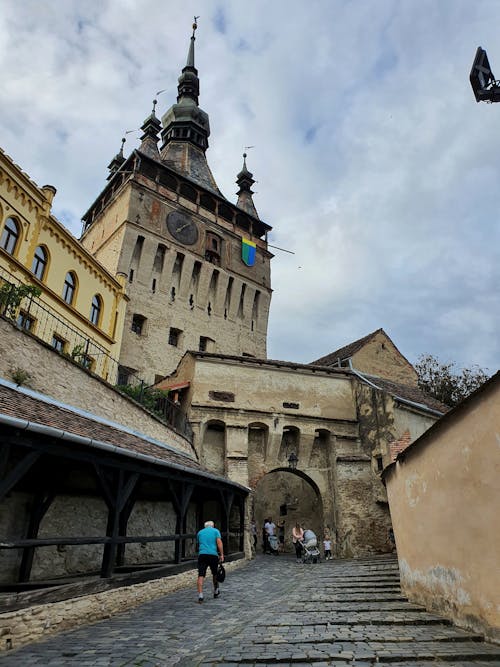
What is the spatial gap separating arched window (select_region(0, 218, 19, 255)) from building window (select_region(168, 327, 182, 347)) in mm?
15002

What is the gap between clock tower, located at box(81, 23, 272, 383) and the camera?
29419 millimetres

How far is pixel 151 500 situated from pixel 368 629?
7.22m

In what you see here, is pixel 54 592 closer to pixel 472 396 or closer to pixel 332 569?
pixel 472 396

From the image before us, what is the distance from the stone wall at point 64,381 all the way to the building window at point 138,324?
51.4 ft

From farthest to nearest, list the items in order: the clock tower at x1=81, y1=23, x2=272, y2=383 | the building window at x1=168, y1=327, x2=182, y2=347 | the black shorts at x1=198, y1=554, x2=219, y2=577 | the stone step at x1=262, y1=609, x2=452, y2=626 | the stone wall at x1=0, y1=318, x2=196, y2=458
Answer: the building window at x1=168, y1=327, x2=182, y2=347
the clock tower at x1=81, y1=23, x2=272, y2=383
the stone wall at x1=0, y1=318, x2=196, y2=458
the black shorts at x1=198, y1=554, x2=219, y2=577
the stone step at x1=262, y1=609, x2=452, y2=626

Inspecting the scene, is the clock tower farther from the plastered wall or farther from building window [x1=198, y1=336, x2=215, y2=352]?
the plastered wall

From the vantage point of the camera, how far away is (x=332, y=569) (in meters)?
12.9

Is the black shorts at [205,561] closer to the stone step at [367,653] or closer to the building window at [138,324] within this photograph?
the stone step at [367,653]

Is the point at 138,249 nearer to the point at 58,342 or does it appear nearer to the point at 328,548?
the point at 58,342

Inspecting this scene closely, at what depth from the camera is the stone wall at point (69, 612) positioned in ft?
16.3

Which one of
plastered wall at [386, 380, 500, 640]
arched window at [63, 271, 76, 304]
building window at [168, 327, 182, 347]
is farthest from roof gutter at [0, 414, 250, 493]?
building window at [168, 327, 182, 347]

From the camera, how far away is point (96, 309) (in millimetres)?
20891

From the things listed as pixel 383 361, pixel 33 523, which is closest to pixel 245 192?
pixel 383 361

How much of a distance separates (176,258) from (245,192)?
14.9m
